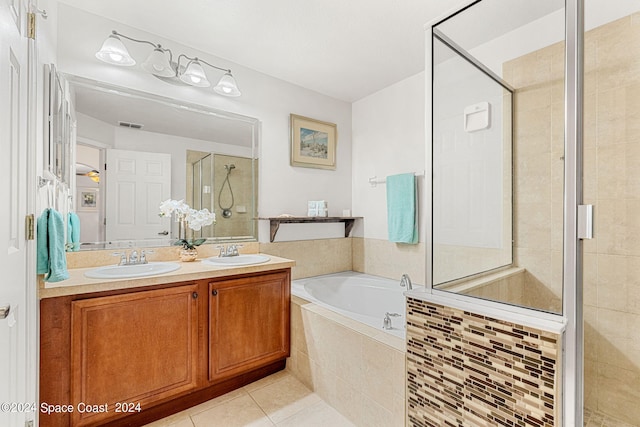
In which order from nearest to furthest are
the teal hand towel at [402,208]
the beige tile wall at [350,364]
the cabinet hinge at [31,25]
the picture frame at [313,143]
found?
1. the cabinet hinge at [31,25]
2. the beige tile wall at [350,364]
3. the teal hand towel at [402,208]
4. the picture frame at [313,143]

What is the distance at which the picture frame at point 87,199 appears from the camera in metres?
1.98

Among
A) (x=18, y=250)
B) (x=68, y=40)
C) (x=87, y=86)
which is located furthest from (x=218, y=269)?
(x=68, y=40)

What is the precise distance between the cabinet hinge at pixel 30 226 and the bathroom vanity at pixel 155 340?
1.17ft

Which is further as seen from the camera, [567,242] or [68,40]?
[68,40]

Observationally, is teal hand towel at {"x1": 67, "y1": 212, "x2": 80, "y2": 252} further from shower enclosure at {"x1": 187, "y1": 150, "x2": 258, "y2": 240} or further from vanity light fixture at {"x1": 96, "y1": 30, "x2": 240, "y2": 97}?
vanity light fixture at {"x1": 96, "y1": 30, "x2": 240, "y2": 97}

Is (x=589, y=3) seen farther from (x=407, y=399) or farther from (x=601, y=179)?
(x=407, y=399)

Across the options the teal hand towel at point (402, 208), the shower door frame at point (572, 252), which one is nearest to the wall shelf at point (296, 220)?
the teal hand towel at point (402, 208)

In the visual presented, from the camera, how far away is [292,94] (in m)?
2.94

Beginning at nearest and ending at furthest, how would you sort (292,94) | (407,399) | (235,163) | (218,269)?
1. (407,399)
2. (218,269)
3. (235,163)
4. (292,94)

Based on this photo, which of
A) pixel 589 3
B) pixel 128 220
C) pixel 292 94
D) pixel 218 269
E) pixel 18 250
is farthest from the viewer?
pixel 292 94

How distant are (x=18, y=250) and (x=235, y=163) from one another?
5.61ft

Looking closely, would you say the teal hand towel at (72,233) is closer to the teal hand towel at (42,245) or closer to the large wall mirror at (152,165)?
the large wall mirror at (152,165)

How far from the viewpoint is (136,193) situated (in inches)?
85.1

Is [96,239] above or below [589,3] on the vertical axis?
below
